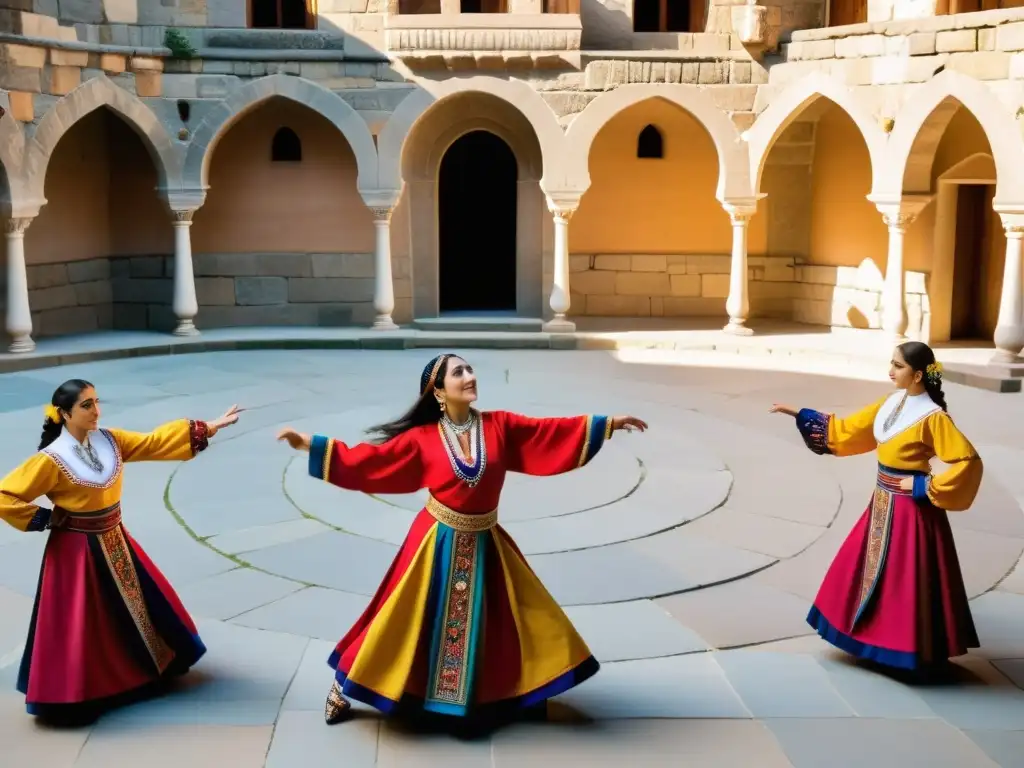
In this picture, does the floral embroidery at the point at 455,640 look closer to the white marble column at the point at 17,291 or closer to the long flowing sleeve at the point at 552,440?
the long flowing sleeve at the point at 552,440

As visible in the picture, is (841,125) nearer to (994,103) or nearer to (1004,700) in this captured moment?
(994,103)

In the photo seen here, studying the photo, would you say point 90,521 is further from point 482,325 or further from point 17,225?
point 482,325

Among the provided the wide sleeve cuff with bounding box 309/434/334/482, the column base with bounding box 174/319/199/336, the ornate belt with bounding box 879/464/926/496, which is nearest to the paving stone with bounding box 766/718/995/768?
the ornate belt with bounding box 879/464/926/496

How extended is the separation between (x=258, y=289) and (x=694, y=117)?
5.77 m

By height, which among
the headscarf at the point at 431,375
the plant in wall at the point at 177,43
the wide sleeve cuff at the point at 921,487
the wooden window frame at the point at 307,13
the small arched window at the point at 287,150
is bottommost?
the wide sleeve cuff at the point at 921,487

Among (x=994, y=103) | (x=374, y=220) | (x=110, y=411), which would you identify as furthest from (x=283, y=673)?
(x=374, y=220)

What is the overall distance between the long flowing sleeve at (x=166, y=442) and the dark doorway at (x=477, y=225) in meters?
11.1

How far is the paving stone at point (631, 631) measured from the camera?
536cm

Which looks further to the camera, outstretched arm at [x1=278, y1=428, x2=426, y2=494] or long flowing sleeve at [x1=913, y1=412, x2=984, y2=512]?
long flowing sleeve at [x1=913, y1=412, x2=984, y2=512]

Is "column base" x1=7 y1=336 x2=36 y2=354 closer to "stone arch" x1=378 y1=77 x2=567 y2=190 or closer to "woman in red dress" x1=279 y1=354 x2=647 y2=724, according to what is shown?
"stone arch" x1=378 y1=77 x2=567 y2=190

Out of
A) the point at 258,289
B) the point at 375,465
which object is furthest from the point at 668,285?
the point at 375,465

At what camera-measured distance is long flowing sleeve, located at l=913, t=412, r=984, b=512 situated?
4.70 meters

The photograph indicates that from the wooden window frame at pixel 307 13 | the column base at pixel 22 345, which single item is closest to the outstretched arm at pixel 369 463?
the column base at pixel 22 345

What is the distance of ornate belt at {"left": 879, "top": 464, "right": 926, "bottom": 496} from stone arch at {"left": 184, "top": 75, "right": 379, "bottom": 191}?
10.0 metres
